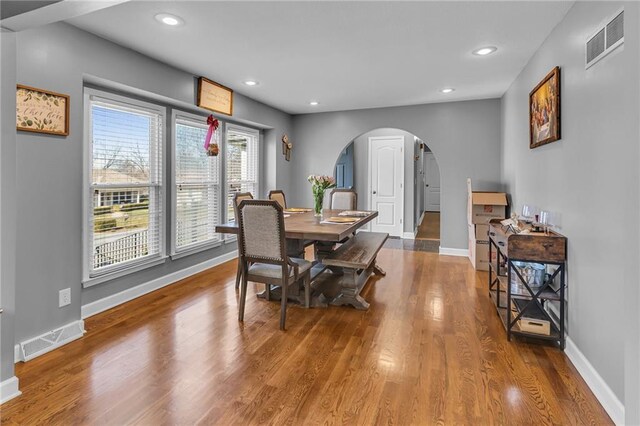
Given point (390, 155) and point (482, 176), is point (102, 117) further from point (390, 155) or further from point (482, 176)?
point (390, 155)

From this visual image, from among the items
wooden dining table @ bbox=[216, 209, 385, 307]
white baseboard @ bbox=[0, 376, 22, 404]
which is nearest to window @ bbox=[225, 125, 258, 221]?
wooden dining table @ bbox=[216, 209, 385, 307]

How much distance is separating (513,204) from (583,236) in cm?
227

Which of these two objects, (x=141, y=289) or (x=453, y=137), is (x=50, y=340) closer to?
(x=141, y=289)

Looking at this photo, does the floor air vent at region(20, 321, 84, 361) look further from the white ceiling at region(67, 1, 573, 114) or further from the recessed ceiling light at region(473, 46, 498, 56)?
the recessed ceiling light at region(473, 46, 498, 56)

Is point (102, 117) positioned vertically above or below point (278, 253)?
above

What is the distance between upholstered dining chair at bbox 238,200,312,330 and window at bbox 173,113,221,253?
153 cm

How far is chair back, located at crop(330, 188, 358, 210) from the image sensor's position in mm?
5043

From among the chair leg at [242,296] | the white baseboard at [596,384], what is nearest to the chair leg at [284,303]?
the chair leg at [242,296]

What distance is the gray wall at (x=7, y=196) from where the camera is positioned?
1.83 metres

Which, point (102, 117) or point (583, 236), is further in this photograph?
point (102, 117)

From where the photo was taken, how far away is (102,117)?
3186 mm

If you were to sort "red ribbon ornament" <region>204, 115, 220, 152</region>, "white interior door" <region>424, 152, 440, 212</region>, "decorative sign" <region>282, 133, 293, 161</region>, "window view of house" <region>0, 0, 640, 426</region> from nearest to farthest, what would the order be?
"window view of house" <region>0, 0, 640, 426</region>
"red ribbon ornament" <region>204, 115, 220, 152</region>
"decorative sign" <region>282, 133, 293, 161</region>
"white interior door" <region>424, 152, 440, 212</region>

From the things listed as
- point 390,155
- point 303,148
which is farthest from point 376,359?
point 390,155

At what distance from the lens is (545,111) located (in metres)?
2.84
